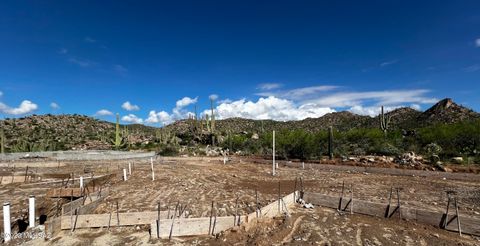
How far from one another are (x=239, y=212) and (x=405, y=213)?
4.82m

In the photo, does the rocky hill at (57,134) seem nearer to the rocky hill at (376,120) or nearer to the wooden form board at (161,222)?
the rocky hill at (376,120)

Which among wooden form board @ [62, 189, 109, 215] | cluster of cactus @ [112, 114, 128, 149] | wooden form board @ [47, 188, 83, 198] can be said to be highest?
cluster of cactus @ [112, 114, 128, 149]

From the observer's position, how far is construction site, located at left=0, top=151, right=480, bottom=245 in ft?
26.2

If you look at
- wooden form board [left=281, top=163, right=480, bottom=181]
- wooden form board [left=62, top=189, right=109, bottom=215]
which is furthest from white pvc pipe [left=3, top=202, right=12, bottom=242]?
wooden form board [left=281, top=163, right=480, bottom=181]

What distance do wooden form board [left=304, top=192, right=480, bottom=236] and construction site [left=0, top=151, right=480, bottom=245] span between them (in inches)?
1.0

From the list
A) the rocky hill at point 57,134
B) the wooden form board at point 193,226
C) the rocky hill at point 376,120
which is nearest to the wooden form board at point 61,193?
the wooden form board at point 193,226

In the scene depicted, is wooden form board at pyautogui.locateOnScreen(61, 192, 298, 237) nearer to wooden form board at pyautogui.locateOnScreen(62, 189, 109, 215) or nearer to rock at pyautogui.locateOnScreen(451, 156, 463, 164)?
wooden form board at pyautogui.locateOnScreen(62, 189, 109, 215)

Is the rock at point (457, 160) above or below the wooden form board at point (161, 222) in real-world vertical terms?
above

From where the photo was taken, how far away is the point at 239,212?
34.0ft

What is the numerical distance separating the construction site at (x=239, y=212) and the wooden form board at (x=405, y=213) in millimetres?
24

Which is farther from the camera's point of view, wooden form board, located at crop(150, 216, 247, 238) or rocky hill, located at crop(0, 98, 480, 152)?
rocky hill, located at crop(0, 98, 480, 152)

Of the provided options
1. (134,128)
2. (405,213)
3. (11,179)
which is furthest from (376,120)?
(134,128)

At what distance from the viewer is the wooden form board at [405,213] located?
26.6ft

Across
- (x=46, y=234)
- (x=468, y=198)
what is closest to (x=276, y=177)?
(x=468, y=198)
